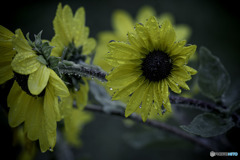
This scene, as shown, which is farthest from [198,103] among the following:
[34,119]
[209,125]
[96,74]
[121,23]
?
[121,23]

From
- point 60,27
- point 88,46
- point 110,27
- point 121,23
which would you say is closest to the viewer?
point 60,27

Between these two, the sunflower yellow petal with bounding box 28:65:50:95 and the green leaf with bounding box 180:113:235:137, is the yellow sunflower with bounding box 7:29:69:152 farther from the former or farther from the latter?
the green leaf with bounding box 180:113:235:137

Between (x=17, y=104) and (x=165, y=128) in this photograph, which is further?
(x=165, y=128)

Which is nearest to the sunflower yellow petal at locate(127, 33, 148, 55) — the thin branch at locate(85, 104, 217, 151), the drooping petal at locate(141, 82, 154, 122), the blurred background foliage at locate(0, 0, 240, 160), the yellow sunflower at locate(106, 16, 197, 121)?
the yellow sunflower at locate(106, 16, 197, 121)

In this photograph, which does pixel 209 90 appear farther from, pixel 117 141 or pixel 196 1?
pixel 196 1

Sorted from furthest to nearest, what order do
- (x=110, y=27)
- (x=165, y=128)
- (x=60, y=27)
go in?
(x=110, y=27), (x=165, y=128), (x=60, y=27)

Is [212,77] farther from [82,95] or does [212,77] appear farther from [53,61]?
[53,61]
